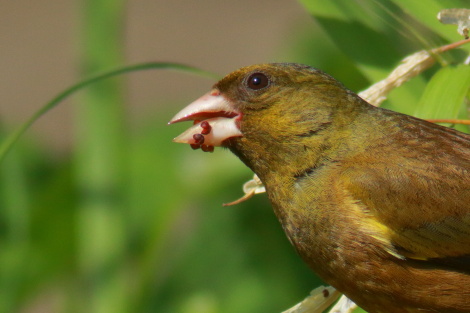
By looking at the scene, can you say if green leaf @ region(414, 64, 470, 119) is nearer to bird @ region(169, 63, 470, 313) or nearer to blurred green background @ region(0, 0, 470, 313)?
blurred green background @ region(0, 0, 470, 313)

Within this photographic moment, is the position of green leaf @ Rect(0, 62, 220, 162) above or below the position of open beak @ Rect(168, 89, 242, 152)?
above

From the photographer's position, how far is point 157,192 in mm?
4832

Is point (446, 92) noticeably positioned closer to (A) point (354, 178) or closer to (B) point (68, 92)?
(A) point (354, 178)

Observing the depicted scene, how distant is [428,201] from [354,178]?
0.26m

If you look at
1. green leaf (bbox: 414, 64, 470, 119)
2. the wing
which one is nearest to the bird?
the wing

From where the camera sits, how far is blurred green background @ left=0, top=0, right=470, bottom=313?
3.34 m

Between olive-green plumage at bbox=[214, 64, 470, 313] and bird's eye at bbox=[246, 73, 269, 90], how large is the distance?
10mm

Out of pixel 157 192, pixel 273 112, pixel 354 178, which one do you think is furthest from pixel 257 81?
pixel 157 192

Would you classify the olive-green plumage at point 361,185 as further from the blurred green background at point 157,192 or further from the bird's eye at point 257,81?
the blurred green background at point 157,192

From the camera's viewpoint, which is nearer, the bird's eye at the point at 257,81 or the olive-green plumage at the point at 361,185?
the olive-green plumage at the point at 361,185

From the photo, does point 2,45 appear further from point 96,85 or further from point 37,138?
point 96,85

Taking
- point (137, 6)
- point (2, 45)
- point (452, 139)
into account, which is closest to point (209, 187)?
point (452, 139)

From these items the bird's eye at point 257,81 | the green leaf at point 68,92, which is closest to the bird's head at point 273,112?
the bird's eye at point 257,81

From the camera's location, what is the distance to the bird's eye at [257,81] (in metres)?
3.43
